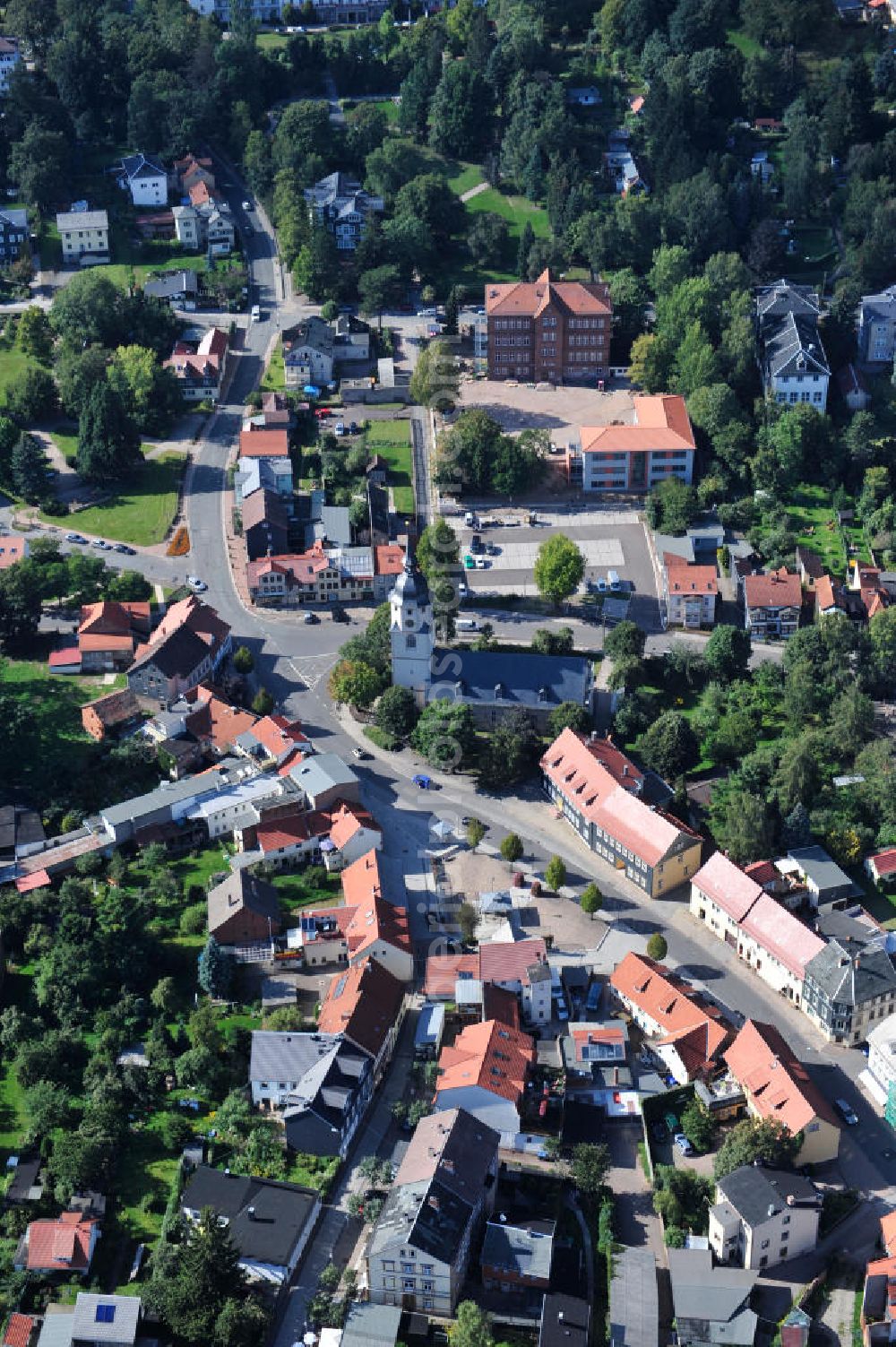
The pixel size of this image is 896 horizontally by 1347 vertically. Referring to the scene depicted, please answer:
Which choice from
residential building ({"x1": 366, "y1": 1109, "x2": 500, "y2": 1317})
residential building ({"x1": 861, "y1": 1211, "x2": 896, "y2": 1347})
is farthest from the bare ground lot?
residential building ({"x1": 861, "y1": 1211, "x2": 896, "y2": 1347})

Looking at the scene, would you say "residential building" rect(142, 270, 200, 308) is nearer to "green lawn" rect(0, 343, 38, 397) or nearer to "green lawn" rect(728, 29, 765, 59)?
"green lawn" rect(0, 343, 38, 397)

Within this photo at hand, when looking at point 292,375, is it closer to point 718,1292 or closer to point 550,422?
point 550,422

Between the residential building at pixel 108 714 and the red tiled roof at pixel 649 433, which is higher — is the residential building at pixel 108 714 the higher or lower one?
the lower one

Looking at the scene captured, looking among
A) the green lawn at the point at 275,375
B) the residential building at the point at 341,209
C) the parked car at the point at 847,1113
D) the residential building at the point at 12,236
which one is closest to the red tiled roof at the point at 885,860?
the parked car at the point at 847,1113

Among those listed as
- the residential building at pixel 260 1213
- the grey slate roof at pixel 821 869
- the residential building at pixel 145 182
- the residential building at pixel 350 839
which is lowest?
the residential building at pixel 260 1213

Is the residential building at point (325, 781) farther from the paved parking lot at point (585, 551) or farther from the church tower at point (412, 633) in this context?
the paved parking lot at point (585, 551)
